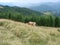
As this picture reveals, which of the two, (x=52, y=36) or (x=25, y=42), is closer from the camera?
(x=25, y=42)

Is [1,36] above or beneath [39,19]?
above

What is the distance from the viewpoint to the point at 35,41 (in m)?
15.6

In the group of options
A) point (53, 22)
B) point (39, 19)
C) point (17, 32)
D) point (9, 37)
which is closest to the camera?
point (9, 37)

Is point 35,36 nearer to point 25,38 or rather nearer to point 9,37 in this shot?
point 25,38

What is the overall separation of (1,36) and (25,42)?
228cm

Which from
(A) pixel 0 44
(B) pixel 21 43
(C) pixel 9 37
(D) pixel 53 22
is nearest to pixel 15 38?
(C) pixel 9 37

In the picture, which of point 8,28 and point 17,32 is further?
point 8,28

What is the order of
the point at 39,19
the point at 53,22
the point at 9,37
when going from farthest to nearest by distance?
the point at 39,19 → the point at 53,22 → the point at 9,37

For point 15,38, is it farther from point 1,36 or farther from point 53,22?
point 53,22

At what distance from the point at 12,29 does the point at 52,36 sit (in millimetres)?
3934

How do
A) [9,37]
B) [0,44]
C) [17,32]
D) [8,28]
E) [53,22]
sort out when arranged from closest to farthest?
[0,44] → [9,37] → [17,32] → [8,28] → [53,22]

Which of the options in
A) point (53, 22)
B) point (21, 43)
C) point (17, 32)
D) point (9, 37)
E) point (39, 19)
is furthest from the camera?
point (39, 19)

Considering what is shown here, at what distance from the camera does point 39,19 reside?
6988cm

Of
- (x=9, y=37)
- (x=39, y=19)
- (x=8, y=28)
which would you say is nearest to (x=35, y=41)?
(x=9, y=37)
